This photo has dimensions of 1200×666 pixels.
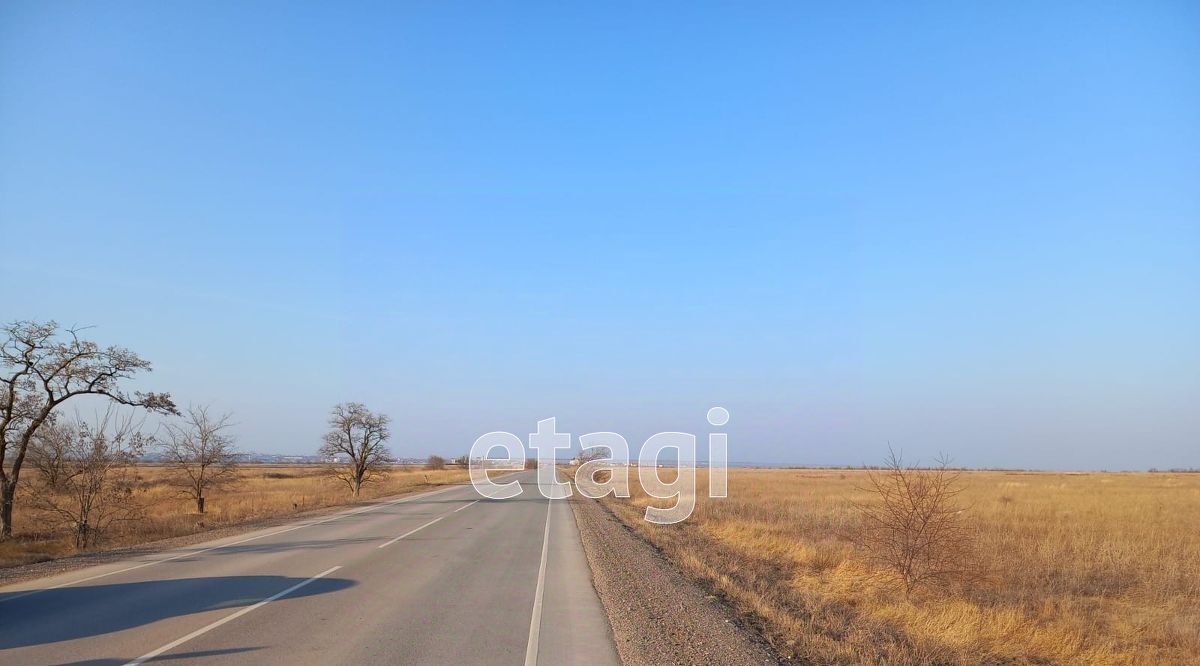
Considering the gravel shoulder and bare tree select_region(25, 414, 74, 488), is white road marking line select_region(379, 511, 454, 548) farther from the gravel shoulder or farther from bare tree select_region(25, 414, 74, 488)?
bare tree select_region(25, 414, 74, 488)

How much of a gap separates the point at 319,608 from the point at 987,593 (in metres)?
11.2

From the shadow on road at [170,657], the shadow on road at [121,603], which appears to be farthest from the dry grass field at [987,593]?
the shadow on road at [121,603]

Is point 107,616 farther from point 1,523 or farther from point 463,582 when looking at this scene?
point 1,523

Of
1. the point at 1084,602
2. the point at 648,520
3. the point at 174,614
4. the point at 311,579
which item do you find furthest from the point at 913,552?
the point at 648,520

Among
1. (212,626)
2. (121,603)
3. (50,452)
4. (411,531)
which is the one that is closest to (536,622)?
(212,626)

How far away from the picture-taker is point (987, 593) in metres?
12.9

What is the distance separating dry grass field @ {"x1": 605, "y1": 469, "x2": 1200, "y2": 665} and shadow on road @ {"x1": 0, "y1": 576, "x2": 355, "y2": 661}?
22.7 ft

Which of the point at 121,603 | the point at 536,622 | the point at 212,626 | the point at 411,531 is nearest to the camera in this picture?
the point at 212,626

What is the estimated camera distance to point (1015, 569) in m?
14.9

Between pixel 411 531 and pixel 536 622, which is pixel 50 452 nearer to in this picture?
pixel 411 531

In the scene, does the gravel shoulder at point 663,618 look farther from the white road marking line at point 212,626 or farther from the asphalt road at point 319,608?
the white road marking line at point 212,626

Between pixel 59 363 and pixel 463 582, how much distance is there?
18.8 metres

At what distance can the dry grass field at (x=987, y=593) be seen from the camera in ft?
29.5

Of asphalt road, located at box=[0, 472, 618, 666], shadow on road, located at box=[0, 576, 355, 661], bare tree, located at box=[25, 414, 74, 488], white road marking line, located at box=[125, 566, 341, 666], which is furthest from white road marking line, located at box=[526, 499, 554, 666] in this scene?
bare tree, located at box=[25, 414, 74, 488]
